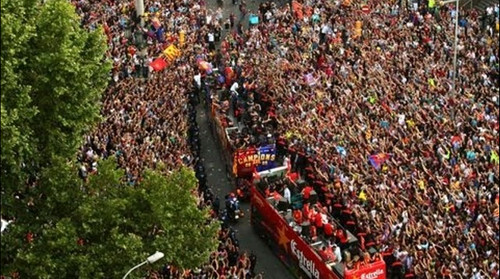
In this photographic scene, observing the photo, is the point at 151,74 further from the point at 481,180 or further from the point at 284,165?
the point at 481,180

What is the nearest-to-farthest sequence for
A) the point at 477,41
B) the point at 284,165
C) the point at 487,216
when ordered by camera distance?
the point at 487,216
the point at 284,165
the point at 477,41

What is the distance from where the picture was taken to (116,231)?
102ft

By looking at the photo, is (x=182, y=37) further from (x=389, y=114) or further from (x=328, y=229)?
(x=328, y=229)

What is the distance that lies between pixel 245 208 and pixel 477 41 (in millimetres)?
16959

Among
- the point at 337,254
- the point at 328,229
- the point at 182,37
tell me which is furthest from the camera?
the point at 182,37

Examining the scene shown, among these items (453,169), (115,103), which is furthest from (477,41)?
(115,103)

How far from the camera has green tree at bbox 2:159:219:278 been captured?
30.6m

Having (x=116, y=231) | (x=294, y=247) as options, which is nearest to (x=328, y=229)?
(x=294, y=247)

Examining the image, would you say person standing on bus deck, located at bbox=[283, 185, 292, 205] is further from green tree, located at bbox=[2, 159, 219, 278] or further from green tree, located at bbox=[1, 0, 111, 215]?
green tree, located at bbox=[1, 0, 111, 215]

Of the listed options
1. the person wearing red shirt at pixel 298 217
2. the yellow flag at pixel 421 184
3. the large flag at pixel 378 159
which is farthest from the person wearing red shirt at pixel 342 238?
the large flag at pixel 378 159

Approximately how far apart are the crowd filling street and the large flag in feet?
0.24

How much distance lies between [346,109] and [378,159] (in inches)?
216

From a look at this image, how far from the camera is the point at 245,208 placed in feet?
151

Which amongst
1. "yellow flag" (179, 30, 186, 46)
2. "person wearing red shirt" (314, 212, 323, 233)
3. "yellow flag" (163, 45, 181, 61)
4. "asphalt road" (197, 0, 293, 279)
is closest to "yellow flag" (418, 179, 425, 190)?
"person wearing red shirt" (314, 212, 323, 233)
